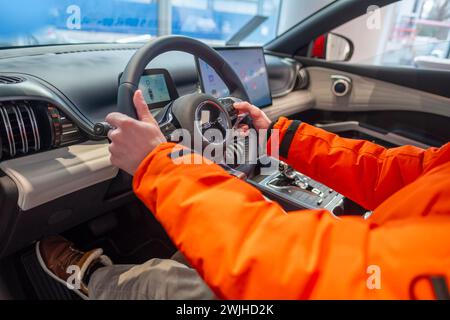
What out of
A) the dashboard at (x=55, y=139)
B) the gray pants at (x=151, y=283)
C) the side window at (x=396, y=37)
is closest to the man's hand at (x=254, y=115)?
the dashboard at (x=55, y=139)

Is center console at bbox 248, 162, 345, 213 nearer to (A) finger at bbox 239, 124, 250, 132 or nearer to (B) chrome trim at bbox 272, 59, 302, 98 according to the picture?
(A) finger at bbox 239, 124, 250, 132

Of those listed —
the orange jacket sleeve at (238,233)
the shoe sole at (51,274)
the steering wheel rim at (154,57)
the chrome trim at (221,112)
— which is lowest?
the shoe sole at (51,274)

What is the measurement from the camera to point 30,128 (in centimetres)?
74

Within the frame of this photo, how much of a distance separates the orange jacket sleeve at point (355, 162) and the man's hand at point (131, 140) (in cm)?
48

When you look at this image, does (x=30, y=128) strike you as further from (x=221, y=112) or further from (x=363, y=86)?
(x=363, y=86)

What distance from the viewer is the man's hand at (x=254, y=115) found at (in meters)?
0.92

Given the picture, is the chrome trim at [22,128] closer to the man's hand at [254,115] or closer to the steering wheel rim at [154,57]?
the steering wheel rim at [154,57]

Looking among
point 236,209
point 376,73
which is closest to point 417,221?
point 236,209

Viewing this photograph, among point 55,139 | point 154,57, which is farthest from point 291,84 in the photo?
point 55,139

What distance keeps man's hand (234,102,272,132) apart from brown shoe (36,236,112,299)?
565mm

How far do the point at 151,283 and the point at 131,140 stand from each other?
34cm

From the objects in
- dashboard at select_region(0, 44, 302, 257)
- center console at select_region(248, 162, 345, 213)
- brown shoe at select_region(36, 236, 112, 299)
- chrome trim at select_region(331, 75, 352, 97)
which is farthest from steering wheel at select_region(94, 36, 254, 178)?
chrome trim at select_region(331, 75, 352, 97)
